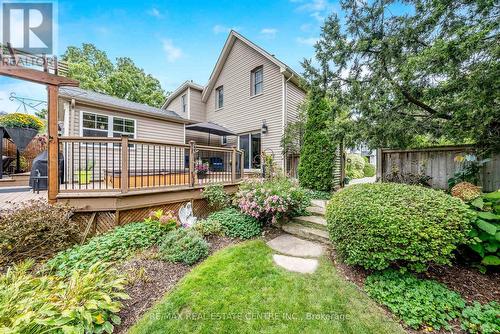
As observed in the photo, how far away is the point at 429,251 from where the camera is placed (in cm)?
238

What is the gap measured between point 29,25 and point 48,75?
2311mm

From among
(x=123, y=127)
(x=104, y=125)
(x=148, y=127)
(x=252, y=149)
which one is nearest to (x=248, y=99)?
(x=252, y=149)

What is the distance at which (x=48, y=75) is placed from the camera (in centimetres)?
377

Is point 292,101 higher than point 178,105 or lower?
lower

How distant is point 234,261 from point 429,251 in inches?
97.9

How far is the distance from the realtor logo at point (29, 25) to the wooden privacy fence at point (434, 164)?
8224 mm

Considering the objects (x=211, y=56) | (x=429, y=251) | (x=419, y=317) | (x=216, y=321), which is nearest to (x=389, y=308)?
(x=419, y=317)

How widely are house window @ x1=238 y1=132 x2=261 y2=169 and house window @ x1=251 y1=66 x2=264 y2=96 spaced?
6.91 feet

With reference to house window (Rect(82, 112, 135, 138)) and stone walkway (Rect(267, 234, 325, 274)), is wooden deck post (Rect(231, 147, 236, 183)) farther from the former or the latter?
house window (Rect(82, 112, 135, 138))

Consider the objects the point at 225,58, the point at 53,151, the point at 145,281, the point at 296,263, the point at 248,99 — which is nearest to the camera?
the point at 145,281

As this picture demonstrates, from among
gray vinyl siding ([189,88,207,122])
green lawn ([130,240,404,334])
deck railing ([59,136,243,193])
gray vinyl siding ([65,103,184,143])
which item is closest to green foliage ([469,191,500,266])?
green lawn ([130,240,404,334])

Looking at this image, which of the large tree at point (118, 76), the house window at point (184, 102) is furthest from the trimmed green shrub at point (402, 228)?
the large tree at point (118, 76)

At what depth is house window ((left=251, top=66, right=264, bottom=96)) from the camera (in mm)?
9962

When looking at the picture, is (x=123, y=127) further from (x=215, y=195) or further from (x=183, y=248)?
(x=183, y=248)
